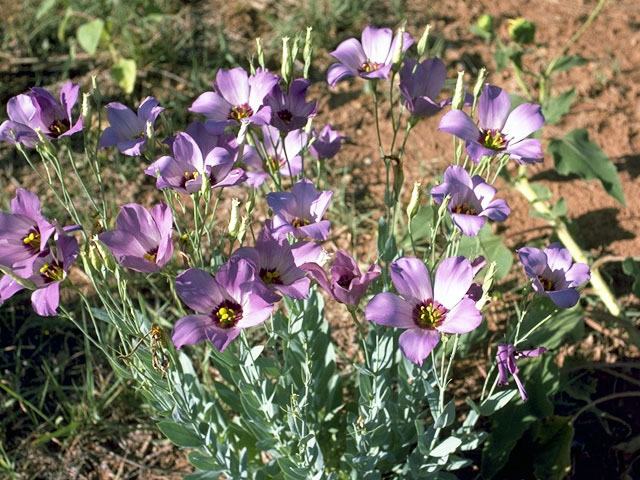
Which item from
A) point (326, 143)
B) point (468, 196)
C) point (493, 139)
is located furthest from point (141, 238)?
point (493, 139)

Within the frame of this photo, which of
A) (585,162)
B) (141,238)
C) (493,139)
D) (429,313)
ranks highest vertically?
(493,139)

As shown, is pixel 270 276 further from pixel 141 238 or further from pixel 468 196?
pixel 468 196

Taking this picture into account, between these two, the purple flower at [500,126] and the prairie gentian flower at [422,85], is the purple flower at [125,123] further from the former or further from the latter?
the purple flower at [500,126]

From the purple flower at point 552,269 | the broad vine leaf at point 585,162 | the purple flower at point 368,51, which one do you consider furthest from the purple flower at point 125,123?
the broad vine leaf at point 585,162

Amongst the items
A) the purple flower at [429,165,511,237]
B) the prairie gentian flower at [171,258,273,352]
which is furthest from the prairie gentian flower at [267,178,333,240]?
the purple flower at [429,165,511,237]

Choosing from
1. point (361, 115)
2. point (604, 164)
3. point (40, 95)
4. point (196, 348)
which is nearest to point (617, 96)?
point (604, 164)

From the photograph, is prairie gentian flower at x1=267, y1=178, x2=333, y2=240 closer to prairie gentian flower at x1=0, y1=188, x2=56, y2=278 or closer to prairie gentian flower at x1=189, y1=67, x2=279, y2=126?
prairie gentian flower at x1=189, y1=67, x2=279, y2=126

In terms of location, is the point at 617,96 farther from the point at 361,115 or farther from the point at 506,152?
the point at 506,152
